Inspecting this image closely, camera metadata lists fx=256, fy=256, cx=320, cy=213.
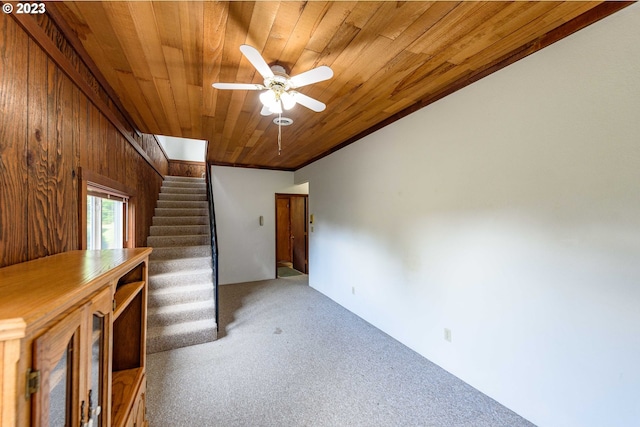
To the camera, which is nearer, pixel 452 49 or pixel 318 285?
pixel 452 49

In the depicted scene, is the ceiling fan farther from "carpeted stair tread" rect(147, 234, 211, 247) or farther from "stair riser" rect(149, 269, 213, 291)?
"carpeted stair tread" rect(147, 234, 211, 247)

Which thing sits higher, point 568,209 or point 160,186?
point 160,186

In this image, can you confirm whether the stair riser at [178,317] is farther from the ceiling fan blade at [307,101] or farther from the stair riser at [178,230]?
the ceiling fan blade at [307,101]

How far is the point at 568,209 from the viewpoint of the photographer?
5.34ft

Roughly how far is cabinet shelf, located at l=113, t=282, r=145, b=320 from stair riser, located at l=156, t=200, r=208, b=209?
13.0 ft

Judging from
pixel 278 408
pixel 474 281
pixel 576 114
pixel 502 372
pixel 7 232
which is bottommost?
pixel 278 408

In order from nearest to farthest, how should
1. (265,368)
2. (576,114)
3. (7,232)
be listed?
(7,232)
(576,114)
(265,368)

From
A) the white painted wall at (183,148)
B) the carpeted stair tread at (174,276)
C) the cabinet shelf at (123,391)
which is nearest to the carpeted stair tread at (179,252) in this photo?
the carpeted stair tread at (174,276)

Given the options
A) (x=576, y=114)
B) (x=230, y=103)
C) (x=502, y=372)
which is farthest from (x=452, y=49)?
(x=502, y=372)

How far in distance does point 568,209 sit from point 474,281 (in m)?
0.84

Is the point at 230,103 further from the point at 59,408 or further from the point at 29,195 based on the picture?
the point at 59,408

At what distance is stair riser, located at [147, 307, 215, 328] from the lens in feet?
9.77

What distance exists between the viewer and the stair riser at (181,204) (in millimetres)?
4948

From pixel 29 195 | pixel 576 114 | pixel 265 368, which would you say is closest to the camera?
pixel 29 195
